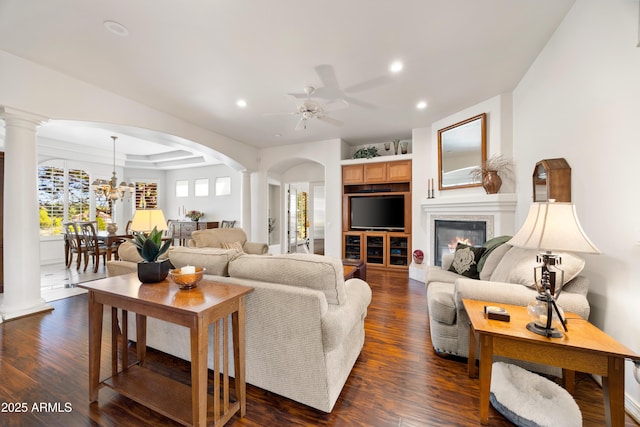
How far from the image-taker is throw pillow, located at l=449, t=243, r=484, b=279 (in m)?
2.88

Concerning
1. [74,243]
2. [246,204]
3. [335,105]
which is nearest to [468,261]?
[335,105]

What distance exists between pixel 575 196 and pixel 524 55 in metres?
1.72

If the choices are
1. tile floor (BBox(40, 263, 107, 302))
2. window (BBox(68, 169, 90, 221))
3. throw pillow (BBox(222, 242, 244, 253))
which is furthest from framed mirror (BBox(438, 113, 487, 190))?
window (BBox(68, 169, 90, 221))

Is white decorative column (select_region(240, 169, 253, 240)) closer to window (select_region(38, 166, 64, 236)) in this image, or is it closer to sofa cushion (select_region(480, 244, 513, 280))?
window (select_region(38, 166, 64, 236))

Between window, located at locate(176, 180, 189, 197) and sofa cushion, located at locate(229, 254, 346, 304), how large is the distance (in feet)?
26.5

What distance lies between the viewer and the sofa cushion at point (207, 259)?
1883 mm

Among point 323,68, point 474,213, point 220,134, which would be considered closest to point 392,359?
point 474,213

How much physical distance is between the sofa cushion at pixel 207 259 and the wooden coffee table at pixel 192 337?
0.16 metres

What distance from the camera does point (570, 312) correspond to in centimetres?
163

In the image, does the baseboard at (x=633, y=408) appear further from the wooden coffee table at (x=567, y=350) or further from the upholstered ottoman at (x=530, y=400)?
the wooden coffee table at (x=567, y=350)

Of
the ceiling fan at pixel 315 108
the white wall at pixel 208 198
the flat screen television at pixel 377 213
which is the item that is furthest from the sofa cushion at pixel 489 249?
the white wall at pixel 208 198

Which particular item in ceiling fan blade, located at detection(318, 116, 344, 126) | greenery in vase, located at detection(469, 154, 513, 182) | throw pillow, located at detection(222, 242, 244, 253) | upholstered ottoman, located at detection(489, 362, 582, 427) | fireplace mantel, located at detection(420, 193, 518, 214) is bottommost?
upholstered ottoman, located at detection(489, 362, 582, 427)

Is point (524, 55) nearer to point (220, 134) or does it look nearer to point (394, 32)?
point (394, 32)

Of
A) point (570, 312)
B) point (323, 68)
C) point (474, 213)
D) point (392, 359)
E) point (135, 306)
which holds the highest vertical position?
point (323, 68)
